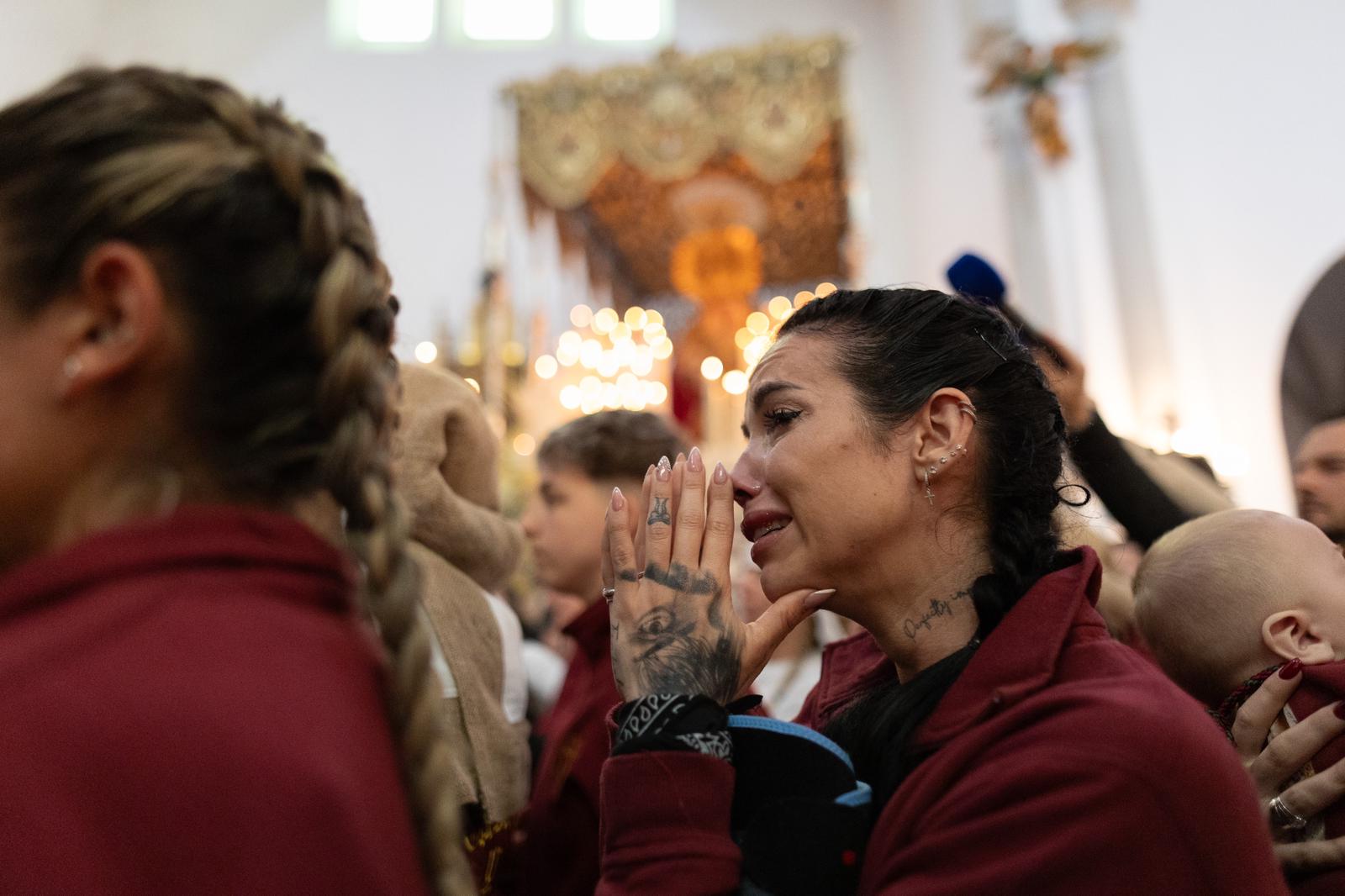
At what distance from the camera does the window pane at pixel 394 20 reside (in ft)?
46.5

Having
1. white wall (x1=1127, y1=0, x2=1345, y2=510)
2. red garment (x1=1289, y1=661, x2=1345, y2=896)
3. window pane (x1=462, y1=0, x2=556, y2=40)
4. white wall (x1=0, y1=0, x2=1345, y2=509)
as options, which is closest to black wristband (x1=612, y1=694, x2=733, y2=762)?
red garment (x1=1289, y1=661, x2=1345, y2=896)

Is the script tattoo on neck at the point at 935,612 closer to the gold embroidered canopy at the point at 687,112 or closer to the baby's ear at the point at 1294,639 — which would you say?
the baby's ear at the point at 1294,639

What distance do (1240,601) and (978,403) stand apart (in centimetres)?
54

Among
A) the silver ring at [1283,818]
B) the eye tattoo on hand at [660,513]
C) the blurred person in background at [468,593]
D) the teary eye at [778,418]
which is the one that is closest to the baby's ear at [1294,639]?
the silver ring at [1283,818]

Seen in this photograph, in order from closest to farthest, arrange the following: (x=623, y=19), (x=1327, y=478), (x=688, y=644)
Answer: (x=688, y=644)
(x=1327, y=478)
(x=623, y=19)

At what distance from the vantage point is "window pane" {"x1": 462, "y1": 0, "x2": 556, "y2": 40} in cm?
1420

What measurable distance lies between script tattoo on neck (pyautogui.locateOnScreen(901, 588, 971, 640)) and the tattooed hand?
15 cm

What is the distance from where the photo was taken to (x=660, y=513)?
1492mm

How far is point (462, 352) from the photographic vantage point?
33.4ft

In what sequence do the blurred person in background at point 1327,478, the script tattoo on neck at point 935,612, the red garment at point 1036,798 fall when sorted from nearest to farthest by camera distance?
1. the red garment at point 1036,798
2. the script tattoo on neck at point 935,612
3. the blurred person in background at point 1327,478

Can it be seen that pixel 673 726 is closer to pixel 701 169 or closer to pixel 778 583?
pixel 778 583

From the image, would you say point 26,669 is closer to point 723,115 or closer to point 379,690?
point 379,690

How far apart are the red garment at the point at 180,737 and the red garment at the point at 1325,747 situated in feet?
4.17

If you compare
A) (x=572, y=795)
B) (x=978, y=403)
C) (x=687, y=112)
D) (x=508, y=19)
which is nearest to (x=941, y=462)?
(x=978, y=403)
